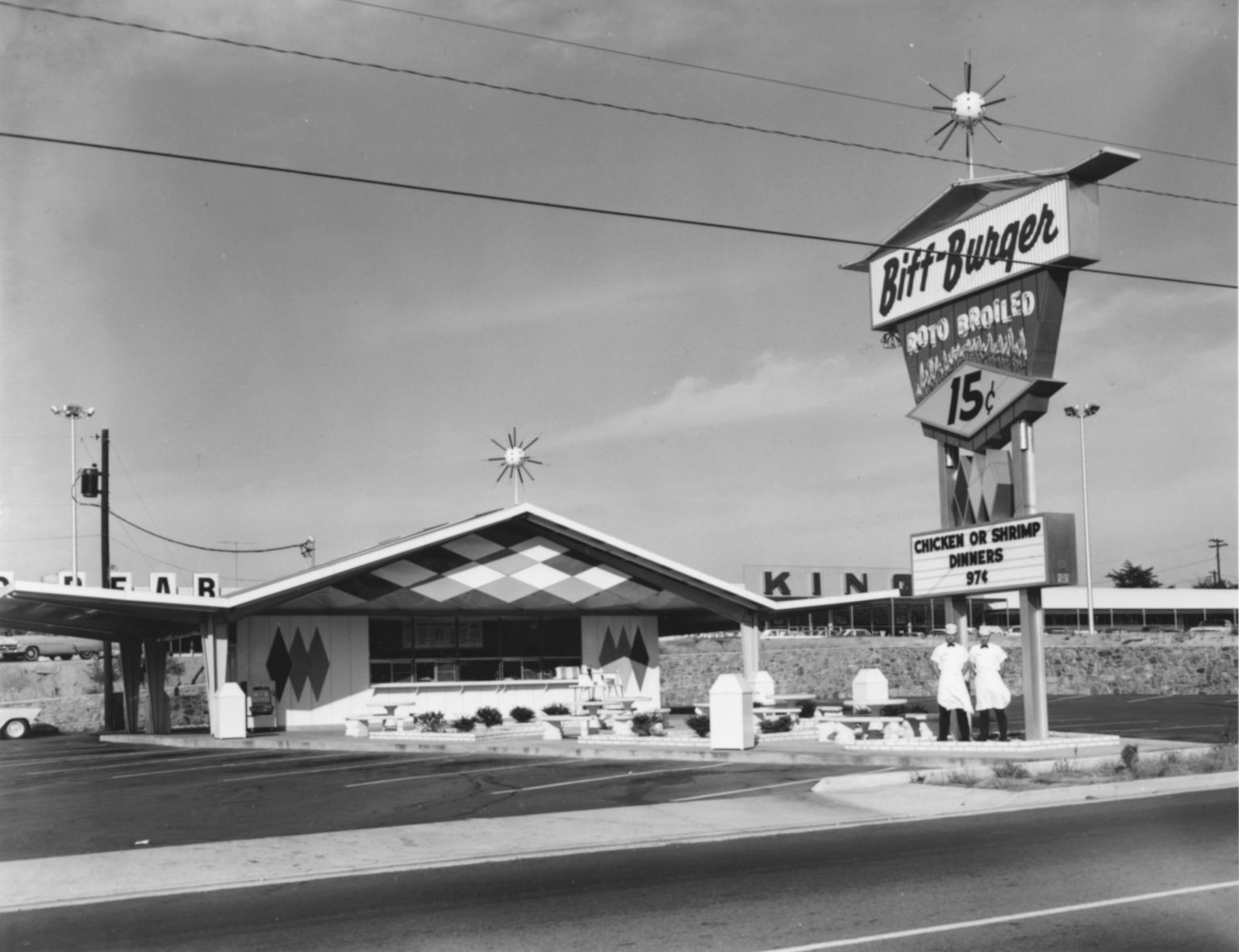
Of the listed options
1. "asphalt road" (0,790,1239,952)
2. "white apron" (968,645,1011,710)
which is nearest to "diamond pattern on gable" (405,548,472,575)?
"white apron" (968,645,1011,710)

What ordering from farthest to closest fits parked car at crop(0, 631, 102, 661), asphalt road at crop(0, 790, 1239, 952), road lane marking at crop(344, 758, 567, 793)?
parked car at crop(0, 631, 102, 661), road lane marking at crop(344, 758, 567, 793), asphalt road at crop(0, 790, 1239, 952)

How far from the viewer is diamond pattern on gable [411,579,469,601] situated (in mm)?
28953

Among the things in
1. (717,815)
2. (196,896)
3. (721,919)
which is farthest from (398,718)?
(721,919)

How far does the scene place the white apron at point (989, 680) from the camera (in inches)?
715

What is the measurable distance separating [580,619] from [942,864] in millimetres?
23414

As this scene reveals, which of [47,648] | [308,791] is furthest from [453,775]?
[47,648]

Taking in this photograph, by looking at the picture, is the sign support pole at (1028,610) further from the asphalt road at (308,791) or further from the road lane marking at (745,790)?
the road lane marking at (745,790)

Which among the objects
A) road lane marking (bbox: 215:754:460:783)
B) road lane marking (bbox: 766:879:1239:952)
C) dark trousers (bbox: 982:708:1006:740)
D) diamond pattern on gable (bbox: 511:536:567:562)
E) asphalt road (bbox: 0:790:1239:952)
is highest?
diamond pattern on gable (bbox: 511:536:567:562)

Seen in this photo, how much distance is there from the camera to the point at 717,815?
1312 cm

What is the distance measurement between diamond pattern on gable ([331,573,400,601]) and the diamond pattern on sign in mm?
2938

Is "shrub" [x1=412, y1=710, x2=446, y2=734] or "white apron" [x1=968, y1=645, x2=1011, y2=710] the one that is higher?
"white apron" [x1=968, y1=645, x2=1011, y2=710]

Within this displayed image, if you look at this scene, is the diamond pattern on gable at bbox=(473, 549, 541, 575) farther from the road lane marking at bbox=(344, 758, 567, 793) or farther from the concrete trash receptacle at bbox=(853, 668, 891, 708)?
the road lane marking at bbox=(344, 758, 567, 793)

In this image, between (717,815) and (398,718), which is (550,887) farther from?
(398,718)

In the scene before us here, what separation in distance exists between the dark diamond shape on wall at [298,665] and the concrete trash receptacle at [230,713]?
129 inches
